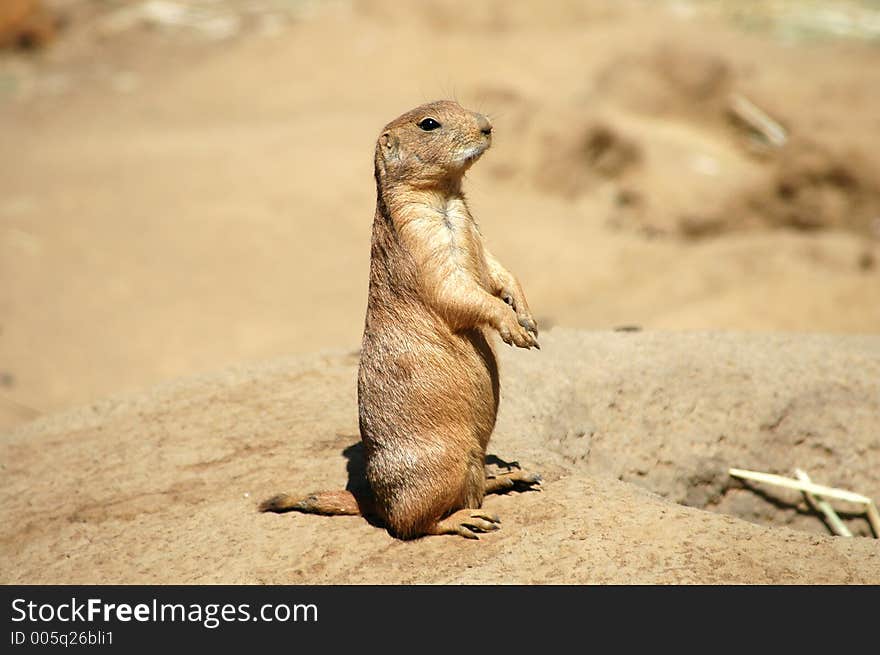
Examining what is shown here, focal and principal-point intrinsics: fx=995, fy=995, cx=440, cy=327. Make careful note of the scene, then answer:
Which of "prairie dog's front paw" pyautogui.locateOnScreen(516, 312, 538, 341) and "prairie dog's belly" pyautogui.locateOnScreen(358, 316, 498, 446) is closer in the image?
"prairie dog's belly" pyautogui.locateOnScreen(358, 316, 498, 446)

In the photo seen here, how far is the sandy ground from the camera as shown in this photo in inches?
159

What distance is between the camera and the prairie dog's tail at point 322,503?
13.4 feet

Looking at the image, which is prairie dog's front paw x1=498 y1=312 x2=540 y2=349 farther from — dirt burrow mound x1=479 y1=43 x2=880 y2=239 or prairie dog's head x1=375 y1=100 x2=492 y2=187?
dirt burrow mound x1=479 y1=43 x2=880 y2=239

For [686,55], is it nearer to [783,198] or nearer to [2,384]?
[783,198]

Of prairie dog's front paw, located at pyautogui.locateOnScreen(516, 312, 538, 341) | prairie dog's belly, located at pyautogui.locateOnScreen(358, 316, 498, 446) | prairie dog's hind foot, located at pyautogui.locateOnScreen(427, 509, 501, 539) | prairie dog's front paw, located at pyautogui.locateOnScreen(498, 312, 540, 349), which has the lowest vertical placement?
prairie dog's hind foot, located at pyautogui.locateOnScreen(427, 509, 501, 539)

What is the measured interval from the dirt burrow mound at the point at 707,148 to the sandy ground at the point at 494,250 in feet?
0.11

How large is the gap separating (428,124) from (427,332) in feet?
2.59

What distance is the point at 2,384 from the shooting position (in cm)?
812

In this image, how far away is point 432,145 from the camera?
377 centimetres

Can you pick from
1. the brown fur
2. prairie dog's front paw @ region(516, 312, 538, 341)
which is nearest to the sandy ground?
the brown fur

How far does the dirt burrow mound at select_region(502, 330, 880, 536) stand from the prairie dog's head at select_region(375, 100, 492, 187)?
1634 mm

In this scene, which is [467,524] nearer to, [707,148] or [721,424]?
Answer: [721,424]

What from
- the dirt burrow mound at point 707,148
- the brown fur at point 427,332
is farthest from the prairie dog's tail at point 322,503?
the dirt burrow mound at point 707,148

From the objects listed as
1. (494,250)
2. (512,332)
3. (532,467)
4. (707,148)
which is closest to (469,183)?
(494,250)
